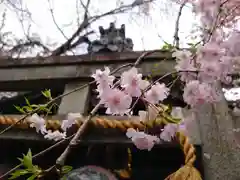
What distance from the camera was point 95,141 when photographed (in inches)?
89.2

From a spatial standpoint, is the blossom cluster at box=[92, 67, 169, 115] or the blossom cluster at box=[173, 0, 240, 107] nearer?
the blossom cluster at box=[92, 67, 169, 115]

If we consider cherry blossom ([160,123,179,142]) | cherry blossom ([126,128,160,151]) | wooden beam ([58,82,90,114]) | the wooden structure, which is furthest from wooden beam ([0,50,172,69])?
cherry blossom ([126,128,160,151])

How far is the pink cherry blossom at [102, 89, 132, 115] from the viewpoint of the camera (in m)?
1.53

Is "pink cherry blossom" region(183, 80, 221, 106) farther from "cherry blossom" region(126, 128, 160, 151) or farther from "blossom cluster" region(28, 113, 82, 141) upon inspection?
"blossom cluster" region(28, 113, 82, 141)

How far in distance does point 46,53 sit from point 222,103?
3932mm

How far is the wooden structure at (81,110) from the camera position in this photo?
242 cm

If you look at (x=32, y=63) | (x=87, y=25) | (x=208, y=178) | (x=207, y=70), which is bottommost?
(x=208, y=178)

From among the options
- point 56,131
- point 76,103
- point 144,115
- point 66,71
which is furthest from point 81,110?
point 144,115

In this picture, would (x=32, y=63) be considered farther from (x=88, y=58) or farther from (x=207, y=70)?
(x=207, y=70)

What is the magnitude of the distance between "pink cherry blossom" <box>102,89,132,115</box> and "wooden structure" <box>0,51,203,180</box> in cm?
76

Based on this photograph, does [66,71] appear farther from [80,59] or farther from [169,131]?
[169,131]

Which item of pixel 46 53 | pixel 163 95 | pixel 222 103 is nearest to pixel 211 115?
pixel 222 103

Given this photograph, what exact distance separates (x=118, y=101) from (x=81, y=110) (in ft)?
3.57

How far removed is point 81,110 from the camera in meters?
2.55
